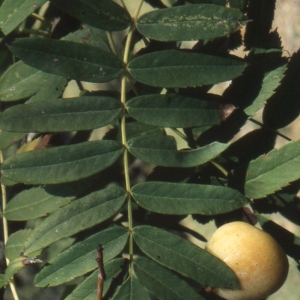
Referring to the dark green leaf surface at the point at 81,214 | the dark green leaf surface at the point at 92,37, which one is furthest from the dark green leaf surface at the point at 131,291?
the dark green leaf surface at the point at 92,37

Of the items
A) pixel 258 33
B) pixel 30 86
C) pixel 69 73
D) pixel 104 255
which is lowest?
pixel 104 255

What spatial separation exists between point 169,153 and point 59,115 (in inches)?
8.8

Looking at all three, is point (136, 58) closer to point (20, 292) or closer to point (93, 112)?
point (93, 112)

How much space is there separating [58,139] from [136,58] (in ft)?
1.44

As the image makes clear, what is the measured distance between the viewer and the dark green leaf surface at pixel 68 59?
2.90ft

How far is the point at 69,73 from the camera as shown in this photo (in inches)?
36.1

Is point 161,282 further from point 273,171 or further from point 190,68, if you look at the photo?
point 190,68

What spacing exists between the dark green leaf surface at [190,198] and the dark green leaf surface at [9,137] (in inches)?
14.4

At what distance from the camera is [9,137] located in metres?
1.14

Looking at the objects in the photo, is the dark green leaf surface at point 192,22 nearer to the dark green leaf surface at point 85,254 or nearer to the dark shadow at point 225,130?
the dark shadow at point 225,130

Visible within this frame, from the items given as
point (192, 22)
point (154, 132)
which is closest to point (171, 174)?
point (154, 132)

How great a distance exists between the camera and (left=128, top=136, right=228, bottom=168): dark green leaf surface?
0.94 m

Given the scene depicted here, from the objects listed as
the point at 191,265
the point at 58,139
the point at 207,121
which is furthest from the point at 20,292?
the point at 207,121

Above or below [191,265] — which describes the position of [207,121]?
above
